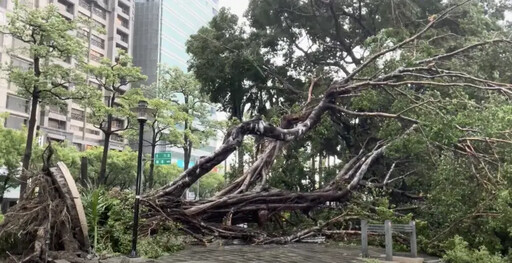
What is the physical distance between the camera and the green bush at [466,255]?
25.5ft

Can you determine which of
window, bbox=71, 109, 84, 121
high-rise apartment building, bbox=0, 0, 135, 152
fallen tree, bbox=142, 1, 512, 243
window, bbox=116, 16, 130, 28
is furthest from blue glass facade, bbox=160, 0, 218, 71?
fallen tree, bbox=142, 1, 512, 243

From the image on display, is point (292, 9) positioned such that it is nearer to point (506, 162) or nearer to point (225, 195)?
point (225, 195)

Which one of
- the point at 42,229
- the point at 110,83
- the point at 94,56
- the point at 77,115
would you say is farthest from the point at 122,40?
the point at 42,229

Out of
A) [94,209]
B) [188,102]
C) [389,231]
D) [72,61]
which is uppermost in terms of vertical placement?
[72,61]

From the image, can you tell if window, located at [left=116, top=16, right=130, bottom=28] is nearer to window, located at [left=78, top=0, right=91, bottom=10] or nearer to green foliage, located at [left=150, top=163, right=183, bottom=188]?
window, located at [left=78, top=0, right=91, bottom=10]

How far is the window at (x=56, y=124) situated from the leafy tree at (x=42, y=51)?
81.2 ft

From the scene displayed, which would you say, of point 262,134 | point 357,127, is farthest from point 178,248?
point 357,127

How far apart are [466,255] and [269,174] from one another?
7210mm

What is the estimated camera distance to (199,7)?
78688mm

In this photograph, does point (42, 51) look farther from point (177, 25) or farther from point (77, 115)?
point (177, 25)

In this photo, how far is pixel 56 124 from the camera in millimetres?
42781

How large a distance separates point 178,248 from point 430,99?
6930 millimetres

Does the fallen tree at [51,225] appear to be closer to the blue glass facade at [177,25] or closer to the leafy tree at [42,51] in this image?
the leafy tree at [42,51]

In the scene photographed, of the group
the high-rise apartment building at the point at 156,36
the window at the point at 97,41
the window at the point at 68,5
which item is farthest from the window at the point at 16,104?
the high-rise apartment building at the point at 156,36
